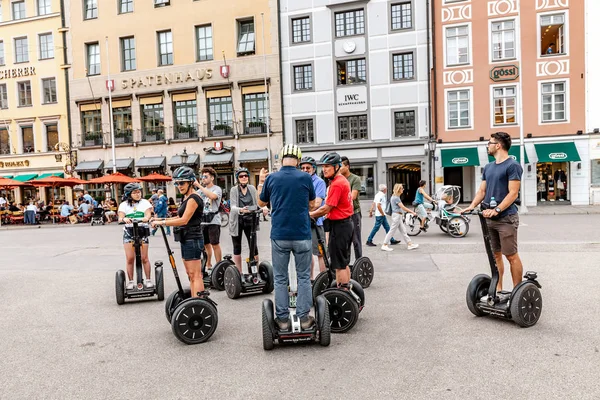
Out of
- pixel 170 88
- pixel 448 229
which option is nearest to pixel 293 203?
pixel 448 229

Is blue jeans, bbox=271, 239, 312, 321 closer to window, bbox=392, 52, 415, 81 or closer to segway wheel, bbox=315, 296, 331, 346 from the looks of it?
segway wheel, bbox=315, 296, 331, 346

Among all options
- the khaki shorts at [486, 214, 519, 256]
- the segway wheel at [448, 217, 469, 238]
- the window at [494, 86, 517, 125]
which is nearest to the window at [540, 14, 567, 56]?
the window at [494, 86, 517, 125]

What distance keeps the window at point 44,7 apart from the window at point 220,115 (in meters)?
14.3

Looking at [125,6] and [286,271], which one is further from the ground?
[125,6]

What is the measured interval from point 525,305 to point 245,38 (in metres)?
27.0

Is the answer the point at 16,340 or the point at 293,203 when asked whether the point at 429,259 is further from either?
the point at 16,340

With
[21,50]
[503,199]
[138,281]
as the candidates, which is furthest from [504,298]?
[21,50]

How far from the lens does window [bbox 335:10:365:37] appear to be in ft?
87.5

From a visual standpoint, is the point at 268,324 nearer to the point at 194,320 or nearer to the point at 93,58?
the point at 194,320

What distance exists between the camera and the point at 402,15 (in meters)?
26.0

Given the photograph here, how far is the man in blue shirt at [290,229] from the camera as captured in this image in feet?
14.8

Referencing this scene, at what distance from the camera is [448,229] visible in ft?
42.1

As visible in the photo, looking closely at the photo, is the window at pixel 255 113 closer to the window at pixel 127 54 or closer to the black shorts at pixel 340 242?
the window at pixel 127 54

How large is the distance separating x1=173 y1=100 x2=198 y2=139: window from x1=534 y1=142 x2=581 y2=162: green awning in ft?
65.4
